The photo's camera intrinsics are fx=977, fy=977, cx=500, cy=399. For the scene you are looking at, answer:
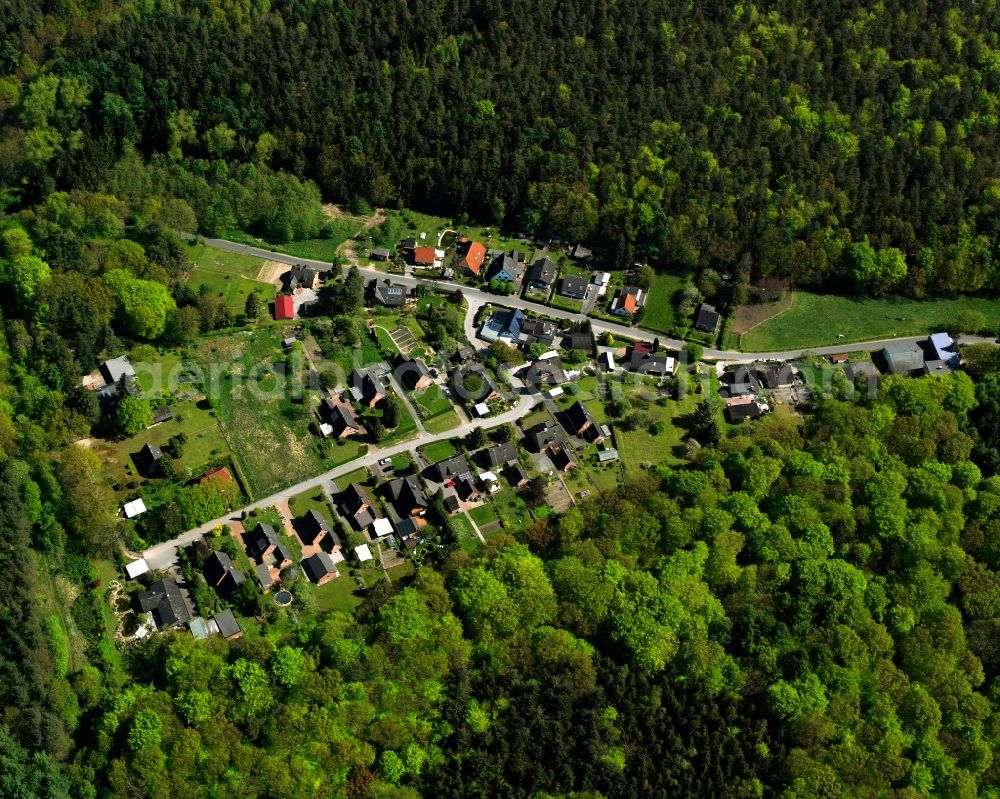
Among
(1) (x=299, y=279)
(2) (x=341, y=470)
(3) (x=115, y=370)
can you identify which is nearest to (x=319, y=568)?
(2) (x=341, y=470)

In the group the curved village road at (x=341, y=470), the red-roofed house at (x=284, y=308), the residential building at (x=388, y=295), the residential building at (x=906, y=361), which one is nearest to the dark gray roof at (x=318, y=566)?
the curved village road at (x=341, y=470)

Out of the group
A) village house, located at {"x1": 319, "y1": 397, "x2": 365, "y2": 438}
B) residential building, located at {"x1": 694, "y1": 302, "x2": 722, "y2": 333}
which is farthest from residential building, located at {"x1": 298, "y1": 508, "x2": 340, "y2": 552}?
residential building, located at {"x1": 694, "y1": 302, "x2": 722, "y2": 333}

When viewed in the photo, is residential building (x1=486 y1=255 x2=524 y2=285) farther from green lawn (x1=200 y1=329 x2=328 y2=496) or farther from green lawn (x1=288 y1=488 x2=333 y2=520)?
green lawn (x1=288 y1=488 x2=333 y2=520)

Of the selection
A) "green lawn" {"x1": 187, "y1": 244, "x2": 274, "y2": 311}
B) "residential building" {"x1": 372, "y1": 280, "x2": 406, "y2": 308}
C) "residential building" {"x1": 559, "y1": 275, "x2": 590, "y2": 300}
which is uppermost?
"green lawn" {"x1": 187, "y1": 244, "x2": 274, "y2": 311}

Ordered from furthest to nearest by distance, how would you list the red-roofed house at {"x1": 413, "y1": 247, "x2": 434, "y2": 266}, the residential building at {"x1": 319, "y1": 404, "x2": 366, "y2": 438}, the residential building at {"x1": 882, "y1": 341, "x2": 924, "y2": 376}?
the red-roofed house at {"x1": 413, "y1": 247, "x2": 434, "y2": 266} < the residential building at {"x1": 882, "y1": 341, "x2": 924, "y2": 376} < the residential building at {"x1": 319, "y1": 404, "x2": 366, "y2": 438}

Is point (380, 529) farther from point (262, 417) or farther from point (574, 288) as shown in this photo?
point (574, 288)

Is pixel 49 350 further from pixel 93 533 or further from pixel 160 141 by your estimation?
pixel 160 141

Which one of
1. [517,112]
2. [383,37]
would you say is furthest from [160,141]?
[517,112]
